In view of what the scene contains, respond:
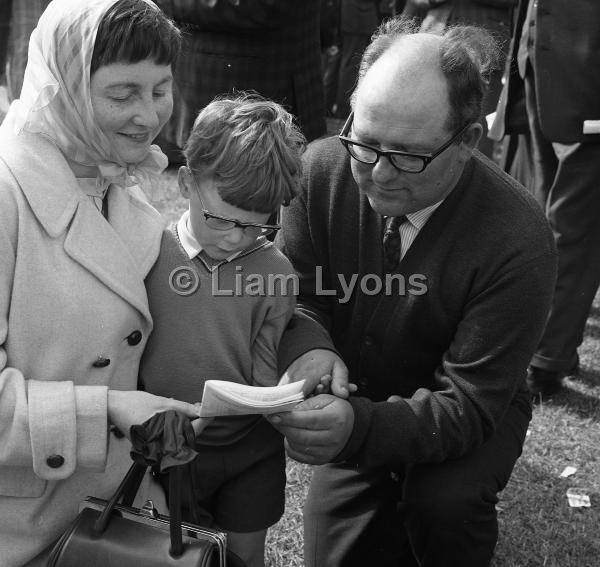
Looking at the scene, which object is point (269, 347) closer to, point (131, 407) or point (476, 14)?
point (131, 407)

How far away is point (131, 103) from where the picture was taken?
1916mm

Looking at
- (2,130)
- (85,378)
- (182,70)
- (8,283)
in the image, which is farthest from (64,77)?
(182,70)

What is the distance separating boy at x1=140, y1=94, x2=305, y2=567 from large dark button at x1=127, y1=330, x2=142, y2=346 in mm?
97

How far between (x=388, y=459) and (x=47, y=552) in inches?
35.8

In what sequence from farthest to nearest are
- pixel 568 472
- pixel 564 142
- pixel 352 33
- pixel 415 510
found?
pixel 352 33
pixel 564 142
pixel 568 472
pixel 415 510

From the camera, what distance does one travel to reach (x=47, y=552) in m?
2.03

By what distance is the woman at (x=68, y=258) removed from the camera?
1830mm

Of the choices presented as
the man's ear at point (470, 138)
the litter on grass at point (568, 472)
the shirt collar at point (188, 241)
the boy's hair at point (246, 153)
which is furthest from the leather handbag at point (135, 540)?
the litter on grass at point (568, 472)

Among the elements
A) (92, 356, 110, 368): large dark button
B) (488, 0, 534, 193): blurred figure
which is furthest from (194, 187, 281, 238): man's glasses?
(488, 0, 534, 193): blurred figure

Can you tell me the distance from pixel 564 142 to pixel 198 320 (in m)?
2.47

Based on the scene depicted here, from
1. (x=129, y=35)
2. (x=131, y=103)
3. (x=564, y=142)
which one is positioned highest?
(x=129, y=35)

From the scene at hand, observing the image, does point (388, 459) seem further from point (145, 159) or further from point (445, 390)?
point (145, 159)

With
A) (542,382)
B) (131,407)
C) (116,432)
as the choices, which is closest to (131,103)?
(131,407)

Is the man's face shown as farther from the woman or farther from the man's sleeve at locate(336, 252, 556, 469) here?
the woman
